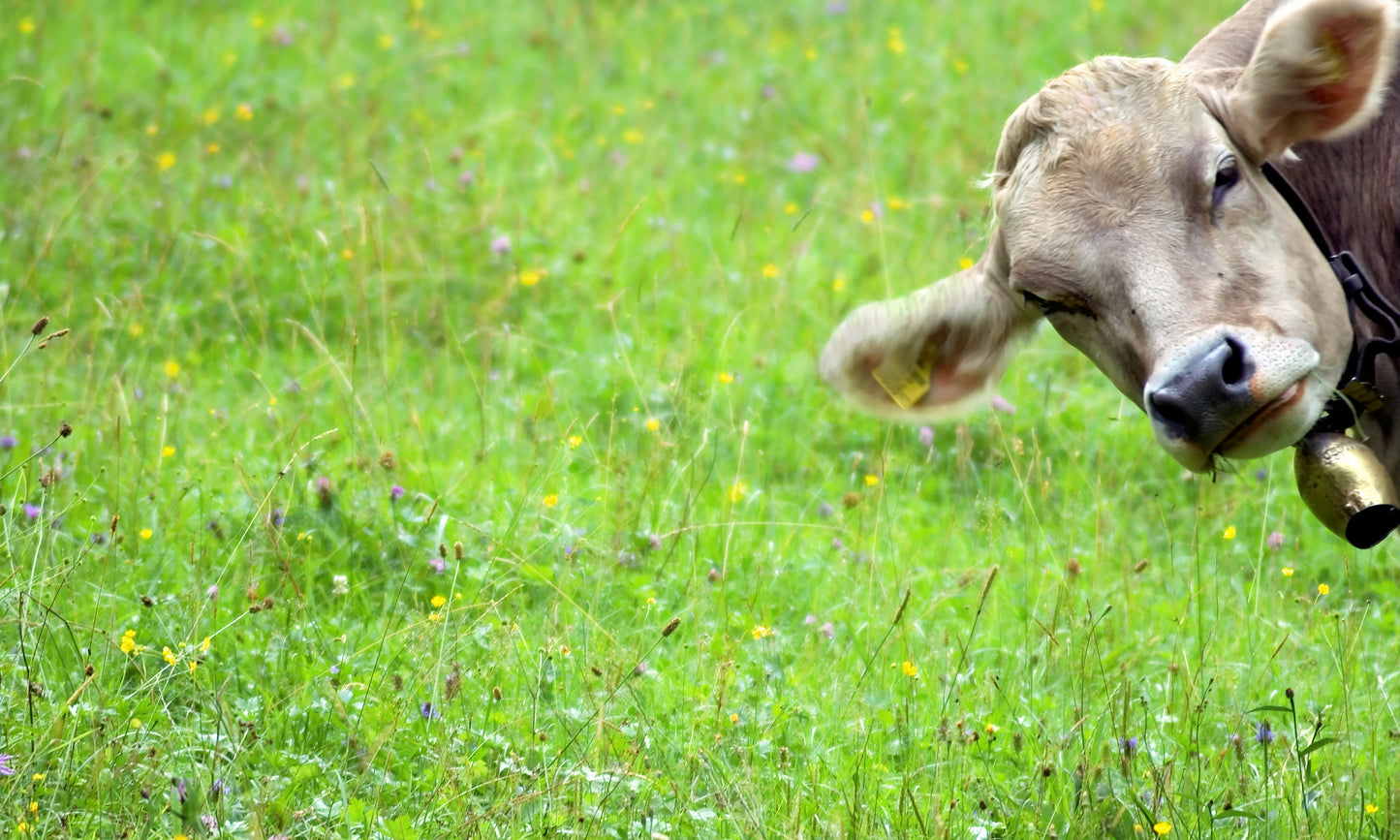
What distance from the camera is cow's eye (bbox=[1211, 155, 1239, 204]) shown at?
125 inches

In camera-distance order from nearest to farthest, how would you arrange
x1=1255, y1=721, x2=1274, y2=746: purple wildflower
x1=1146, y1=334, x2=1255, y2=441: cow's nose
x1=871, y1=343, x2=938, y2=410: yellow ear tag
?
x1=1146, y1=334, x2=1255, y2=441: cow's nose → x1=1255, y1=721, x2=1274, y2=746: purple wildflower → x1=871, y1=343, x2=938, y2=410: yellow ear tag

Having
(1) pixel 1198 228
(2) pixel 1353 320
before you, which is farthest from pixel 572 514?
(2) pixel 1353 320

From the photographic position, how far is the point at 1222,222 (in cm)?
316

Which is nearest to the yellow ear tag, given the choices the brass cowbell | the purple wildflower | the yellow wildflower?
the brass cowbell

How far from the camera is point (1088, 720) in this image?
371cm

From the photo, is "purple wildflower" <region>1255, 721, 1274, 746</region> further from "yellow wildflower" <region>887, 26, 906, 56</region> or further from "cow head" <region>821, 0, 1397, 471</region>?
"yellow wildflower" <region>887, 26, 906, 56</region>

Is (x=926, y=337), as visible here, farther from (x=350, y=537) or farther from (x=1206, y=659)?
(x=350, y=537)

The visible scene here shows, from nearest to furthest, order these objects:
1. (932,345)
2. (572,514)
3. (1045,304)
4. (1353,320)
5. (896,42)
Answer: (1353,320) → (1045,304) → (932,345) → (572,514) → (896,42)

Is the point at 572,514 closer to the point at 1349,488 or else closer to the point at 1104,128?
the point at 1104,128

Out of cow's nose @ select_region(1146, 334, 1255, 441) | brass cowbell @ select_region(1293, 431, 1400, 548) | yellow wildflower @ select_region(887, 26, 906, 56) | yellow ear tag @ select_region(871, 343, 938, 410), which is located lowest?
yellow wildflower @ select_region(887, 26, 906, 56)

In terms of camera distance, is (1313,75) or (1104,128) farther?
(1104,128)

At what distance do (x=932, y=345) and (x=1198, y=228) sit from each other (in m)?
0.86

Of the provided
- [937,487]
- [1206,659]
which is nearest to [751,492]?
[937,487]

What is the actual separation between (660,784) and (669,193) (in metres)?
4.11
